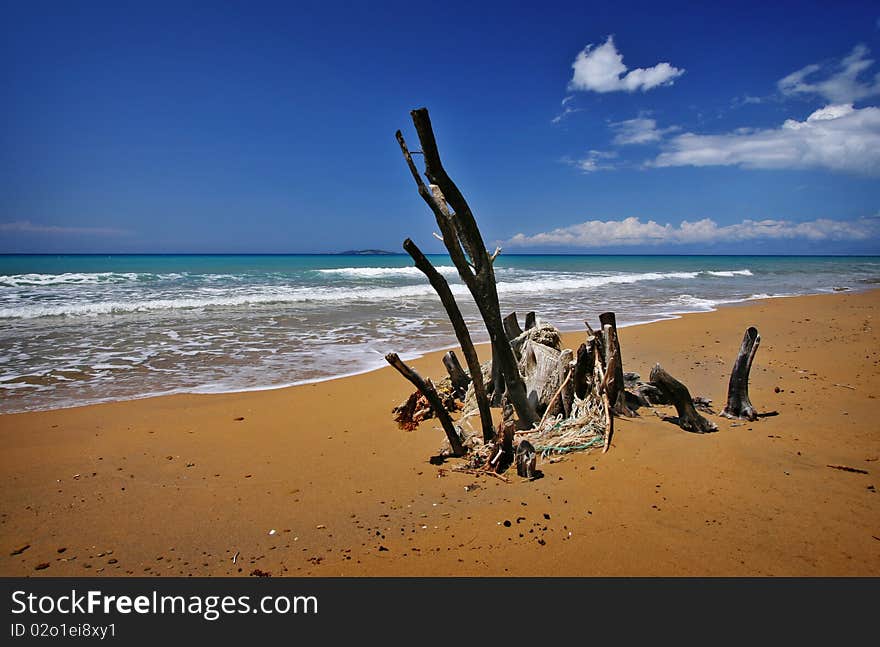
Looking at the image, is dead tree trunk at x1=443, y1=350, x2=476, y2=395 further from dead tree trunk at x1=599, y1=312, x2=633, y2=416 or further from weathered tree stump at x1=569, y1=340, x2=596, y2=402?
dead tree trunk at x1=599, y1=312, x2=633, y2=416

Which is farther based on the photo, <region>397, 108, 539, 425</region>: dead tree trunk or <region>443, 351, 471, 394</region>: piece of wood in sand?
<region>443, 351, 471, 394</region>: piece of wood in sand

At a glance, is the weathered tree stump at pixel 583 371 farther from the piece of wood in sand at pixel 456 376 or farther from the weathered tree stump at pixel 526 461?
the piece of wood in sand at pixel 456 376

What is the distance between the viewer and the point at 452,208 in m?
3.99

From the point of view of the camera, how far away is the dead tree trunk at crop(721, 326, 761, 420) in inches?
200

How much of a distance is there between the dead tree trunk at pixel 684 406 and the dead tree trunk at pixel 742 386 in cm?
57

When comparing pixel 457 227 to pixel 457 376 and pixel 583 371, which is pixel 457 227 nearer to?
pixel 583 371

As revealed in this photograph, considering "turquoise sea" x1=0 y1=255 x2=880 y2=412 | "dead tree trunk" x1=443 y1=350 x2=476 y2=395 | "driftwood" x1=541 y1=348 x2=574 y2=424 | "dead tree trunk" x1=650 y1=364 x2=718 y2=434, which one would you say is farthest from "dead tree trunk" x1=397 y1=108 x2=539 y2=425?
"turquoise sea" x1=0 y1=255 x2=880 y2=412

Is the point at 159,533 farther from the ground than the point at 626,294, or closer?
closer

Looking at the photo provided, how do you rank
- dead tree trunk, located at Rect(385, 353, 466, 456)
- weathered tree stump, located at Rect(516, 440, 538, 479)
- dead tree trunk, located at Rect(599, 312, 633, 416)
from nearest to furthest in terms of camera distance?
weathered tree stump, located at Rect(516, 440, 538, 479)
dead tree trunk, located at Rect(385, 353, 466, 456)
dead tree trunk, located at Rect(599, 312, 633, 416)

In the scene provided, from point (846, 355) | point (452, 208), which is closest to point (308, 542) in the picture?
point (452, 208)

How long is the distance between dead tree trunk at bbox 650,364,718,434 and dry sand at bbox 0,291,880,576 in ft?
0.57
